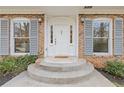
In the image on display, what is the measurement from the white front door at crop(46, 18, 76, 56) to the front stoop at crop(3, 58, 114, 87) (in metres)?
2.25

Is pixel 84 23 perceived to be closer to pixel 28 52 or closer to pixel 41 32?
pixel 41 32

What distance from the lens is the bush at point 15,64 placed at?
29.4 ft

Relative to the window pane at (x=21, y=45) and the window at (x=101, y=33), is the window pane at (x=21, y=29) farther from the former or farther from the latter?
the window at (x=101, y=33)

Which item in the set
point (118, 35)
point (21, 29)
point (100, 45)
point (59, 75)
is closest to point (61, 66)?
point (59, 75)

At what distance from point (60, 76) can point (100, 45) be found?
13.4 feet

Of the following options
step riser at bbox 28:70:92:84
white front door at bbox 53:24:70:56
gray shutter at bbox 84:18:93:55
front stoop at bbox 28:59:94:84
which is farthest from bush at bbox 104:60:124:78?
white front door at bbox 53:24:70:56

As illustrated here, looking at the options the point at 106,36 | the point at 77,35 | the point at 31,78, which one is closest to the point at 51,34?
the point at 77,35

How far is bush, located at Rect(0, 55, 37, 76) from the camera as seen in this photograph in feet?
29.4

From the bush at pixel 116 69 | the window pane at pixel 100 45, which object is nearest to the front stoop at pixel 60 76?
the bush at pixel 116 69

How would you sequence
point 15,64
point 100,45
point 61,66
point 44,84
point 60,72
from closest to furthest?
point 44,84
point 60,72
point 61,66
point 15,64
point 100,45

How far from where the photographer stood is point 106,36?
10766 millimetres

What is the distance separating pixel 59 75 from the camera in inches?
305

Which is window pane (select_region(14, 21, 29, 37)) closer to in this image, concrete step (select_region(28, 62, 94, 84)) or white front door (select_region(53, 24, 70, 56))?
white front door (select_region(53, 24, 70, 56))

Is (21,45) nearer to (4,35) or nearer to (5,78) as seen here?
(4,35)
